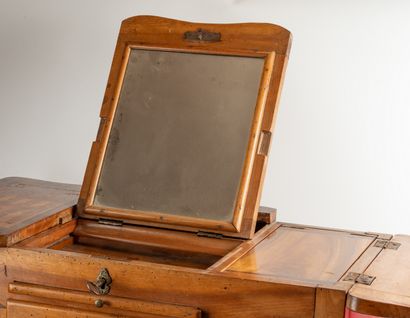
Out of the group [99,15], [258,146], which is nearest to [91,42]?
[99,15]

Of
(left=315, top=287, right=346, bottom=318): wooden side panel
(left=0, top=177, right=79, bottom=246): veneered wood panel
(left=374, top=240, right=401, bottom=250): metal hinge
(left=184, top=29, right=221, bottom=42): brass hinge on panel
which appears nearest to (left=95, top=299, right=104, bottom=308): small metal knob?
(left=0, top=177, right=79, bottom=246): veneered wood panel

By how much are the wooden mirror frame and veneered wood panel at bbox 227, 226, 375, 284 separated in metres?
0.14

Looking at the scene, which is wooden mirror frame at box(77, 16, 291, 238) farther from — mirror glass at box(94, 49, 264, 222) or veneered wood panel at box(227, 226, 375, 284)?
veneered wood panel at box(227, 226, 375, 284)

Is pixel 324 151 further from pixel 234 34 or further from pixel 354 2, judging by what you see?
pixel 234 34

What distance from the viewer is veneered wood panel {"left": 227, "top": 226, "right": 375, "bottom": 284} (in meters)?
2.82

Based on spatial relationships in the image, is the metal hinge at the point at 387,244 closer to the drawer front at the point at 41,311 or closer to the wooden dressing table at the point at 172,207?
the wooden dressing table at the point at 172,207

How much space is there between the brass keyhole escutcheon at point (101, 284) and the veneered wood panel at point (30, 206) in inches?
11.8

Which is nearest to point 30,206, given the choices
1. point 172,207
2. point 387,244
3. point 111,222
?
point 111,222

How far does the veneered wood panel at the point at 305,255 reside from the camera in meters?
2.82

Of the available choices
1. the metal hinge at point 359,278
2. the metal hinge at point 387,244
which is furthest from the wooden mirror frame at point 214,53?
the metal hinge at point 359,278

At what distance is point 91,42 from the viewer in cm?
479

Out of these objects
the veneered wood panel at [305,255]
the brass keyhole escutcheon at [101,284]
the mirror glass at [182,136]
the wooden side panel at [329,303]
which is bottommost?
the brass keyhole escutcheon at [101,284]

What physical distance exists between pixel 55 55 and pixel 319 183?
1.37 m

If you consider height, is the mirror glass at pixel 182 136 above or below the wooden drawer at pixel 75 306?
above
